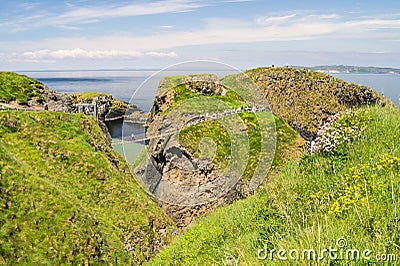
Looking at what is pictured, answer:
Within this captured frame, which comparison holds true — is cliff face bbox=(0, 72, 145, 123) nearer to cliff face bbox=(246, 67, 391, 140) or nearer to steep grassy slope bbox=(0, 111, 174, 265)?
steep grassy slope bbox=(0, 111, 174, 265)

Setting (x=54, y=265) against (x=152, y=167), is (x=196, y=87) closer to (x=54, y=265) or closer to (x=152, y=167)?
(x=152, y=167)

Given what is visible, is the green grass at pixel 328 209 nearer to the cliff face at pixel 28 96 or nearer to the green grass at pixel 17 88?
the cliff face at pixel 28 96

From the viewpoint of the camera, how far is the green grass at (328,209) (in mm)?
3709

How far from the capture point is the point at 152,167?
72.3 ft

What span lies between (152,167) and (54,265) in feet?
37.6

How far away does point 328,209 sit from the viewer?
16.2ft

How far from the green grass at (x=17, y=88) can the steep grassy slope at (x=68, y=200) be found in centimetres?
376

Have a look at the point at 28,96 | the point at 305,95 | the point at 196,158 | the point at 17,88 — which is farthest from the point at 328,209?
the point at 305,95

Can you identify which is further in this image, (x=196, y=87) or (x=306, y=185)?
(x=196, y=87)

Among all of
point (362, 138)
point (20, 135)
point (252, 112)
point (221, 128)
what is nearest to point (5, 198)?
point (20, 135)

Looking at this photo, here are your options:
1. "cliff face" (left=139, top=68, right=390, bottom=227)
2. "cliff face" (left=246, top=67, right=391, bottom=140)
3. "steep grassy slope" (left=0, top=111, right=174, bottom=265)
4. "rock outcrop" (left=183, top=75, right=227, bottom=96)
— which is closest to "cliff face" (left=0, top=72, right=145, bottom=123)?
"steep grassy slope" (left=0, top=111, right=174, bottom=265)

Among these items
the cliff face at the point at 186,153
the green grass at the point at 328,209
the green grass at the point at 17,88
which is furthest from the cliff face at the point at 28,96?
the green grass at the point at 328,209

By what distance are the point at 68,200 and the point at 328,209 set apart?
10297mm

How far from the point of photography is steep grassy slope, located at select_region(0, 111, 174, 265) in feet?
36.6
